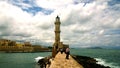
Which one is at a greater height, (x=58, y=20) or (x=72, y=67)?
(x=58, y=20)

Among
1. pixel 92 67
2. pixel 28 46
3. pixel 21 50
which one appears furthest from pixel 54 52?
pixel 28 46

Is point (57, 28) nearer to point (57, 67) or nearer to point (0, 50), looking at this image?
point (57, 67)

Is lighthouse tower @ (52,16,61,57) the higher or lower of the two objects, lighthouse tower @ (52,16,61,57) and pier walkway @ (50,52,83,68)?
the higher

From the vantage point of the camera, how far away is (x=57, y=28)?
116 ft

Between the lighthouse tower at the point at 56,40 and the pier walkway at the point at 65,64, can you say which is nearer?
the pier walkway at the point at 65,64

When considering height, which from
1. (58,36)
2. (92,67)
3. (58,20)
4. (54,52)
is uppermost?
(58,20)

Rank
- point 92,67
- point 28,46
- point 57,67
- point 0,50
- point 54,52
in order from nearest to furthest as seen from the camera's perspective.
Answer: point 57,67, point 54,52, point 92,67, point 0,50, point 28,46

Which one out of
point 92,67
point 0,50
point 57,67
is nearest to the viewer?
point 57,67

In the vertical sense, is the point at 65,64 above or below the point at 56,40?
below

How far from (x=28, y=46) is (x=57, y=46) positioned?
136280 millimetres

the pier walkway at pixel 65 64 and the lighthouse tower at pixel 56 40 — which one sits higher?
the lighthouse tower at pixel 56 40

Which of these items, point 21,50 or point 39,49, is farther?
point 39,49

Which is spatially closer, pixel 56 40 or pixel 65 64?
pixel 65 64

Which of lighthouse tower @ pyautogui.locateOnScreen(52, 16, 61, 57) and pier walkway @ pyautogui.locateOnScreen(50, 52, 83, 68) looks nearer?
pier walkway @ pyautogui.locateOnScreen(50, 52, 83, 68)
